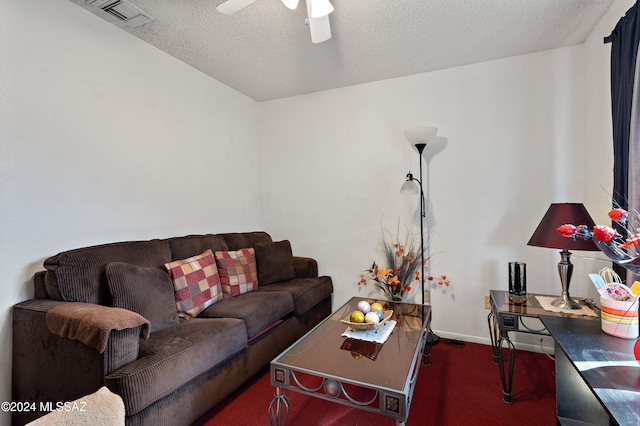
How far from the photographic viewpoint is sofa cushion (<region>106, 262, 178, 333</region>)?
1.74 metres

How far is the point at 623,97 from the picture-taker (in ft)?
6.05

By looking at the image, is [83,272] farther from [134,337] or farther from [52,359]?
[134,337]

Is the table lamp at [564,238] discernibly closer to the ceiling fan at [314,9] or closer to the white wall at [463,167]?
the white wall at [463,167]

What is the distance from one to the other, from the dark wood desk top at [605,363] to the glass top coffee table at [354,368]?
0.63 m

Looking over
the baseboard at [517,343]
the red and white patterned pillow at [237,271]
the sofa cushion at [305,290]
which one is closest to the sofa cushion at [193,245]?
Answer: the red and white patterned pillow at [237,271]

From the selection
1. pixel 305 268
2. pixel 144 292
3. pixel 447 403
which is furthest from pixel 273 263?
pixel 447 403

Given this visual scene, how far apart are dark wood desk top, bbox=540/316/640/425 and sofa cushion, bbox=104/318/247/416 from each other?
1664 mm

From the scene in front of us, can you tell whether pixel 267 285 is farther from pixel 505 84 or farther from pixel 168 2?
pixel 505 84

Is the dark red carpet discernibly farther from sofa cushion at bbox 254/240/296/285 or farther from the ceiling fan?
the ceiling fan

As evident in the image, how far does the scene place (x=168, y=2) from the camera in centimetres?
200

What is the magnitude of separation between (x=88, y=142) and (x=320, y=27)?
5.62 ft

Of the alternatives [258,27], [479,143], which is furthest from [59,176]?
[479,143]

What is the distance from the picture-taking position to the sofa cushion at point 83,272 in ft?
5.63

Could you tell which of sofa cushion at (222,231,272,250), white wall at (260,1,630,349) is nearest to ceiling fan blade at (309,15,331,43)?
white wall at (260,1,630,349)
